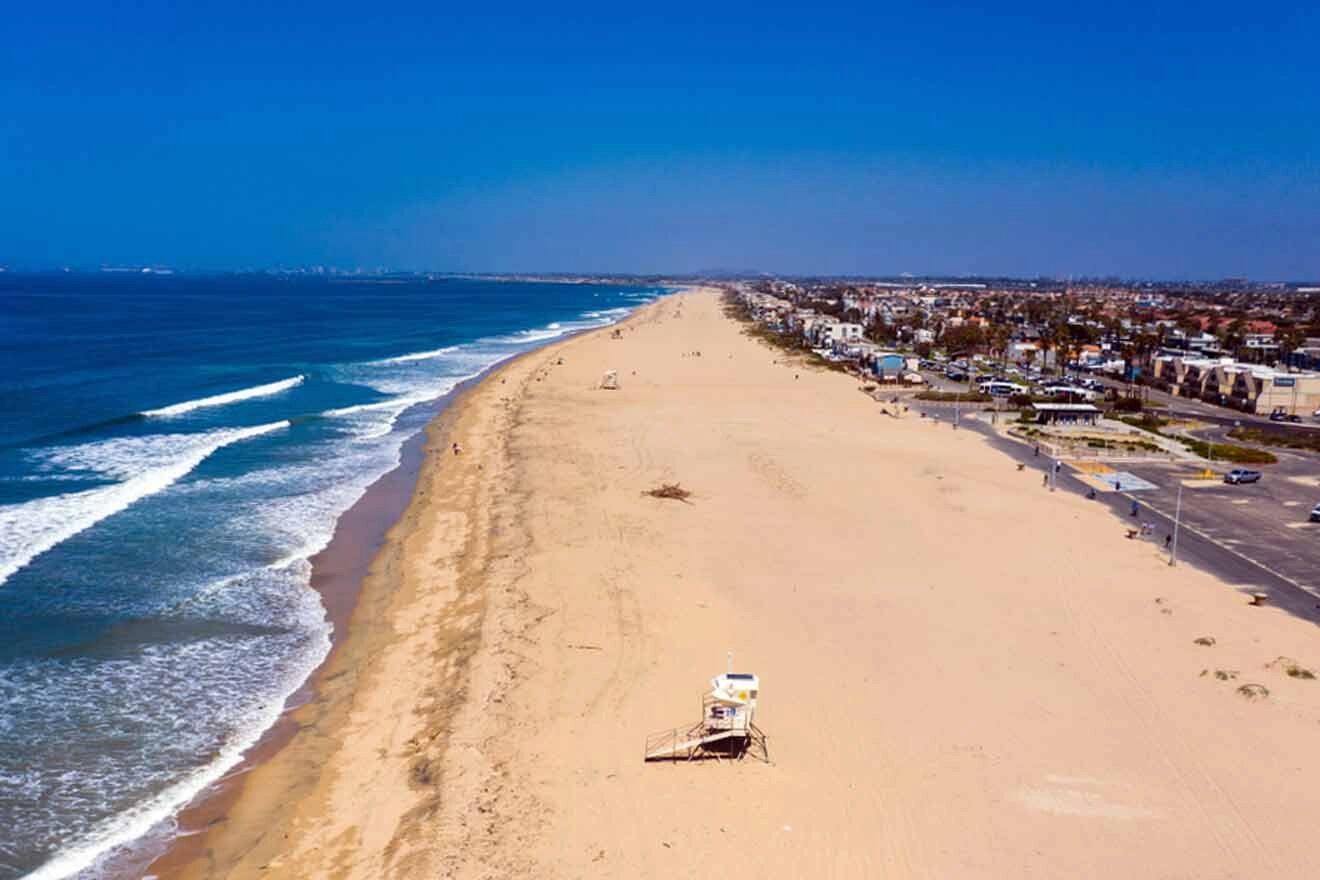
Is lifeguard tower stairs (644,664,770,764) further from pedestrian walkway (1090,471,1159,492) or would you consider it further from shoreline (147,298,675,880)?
pedestrian walkway (1090,471,1159,492)

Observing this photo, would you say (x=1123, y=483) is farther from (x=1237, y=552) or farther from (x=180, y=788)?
(x=180, y=788)

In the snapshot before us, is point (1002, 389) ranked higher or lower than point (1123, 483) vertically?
higher

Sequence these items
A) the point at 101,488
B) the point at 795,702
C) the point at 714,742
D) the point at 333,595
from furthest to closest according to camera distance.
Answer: the point at 101,488
the point at 333,595
the point at 795,702
the point at 714,742

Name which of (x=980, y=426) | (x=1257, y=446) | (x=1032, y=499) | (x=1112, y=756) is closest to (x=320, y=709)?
(x=1112, y=756)

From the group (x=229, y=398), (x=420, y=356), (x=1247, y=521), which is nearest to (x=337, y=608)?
(x=1247, y=521)

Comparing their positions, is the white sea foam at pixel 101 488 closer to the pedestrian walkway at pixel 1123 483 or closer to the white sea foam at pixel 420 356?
the white sea foam at pixel 420 356

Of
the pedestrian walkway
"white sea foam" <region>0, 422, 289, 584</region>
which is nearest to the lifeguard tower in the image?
"white sea foam" <region>0, 422, 289, 584</region>

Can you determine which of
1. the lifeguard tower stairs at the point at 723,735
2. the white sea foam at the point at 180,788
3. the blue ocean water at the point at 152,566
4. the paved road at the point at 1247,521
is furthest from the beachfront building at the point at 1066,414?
the white sea foam at the point at 180,788
